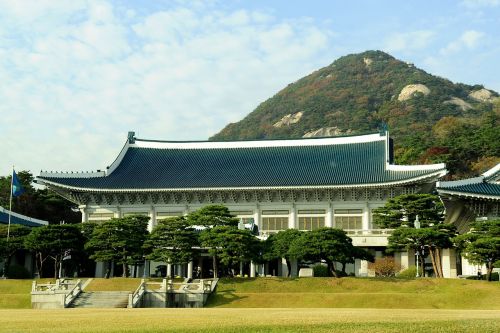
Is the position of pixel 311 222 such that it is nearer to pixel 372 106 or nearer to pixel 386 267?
pixel 386 267

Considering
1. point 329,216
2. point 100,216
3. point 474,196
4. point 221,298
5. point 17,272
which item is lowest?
point 221,298

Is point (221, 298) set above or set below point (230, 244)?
below

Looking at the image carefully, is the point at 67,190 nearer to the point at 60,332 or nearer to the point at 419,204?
the point at 419,204

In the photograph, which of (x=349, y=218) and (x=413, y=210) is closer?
(x=413, y=210)

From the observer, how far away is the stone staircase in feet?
121

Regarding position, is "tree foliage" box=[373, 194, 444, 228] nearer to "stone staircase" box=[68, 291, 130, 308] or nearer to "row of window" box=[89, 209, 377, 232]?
"row of window" box=[89, 209, 377, 232]

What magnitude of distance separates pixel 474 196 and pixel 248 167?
994 inches

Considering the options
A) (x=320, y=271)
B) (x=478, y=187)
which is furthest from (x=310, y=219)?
(x=478, y=187)

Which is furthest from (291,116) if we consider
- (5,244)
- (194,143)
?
(5,244)

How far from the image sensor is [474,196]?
41938 millimetres

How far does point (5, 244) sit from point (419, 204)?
31.5 m

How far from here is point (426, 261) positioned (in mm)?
53031

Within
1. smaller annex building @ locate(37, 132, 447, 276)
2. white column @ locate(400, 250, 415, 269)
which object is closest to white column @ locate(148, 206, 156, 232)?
smaller annex building @ locate(37, 132, 447, 276)

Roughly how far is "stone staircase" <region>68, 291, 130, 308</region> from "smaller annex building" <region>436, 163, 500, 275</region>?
21.4 meters
